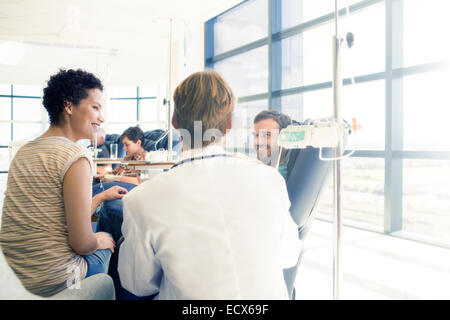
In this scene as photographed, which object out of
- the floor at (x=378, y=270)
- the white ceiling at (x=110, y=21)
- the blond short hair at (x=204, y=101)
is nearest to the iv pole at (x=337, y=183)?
the floor at (x=378, y=270)

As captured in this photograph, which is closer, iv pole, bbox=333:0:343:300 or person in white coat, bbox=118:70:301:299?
person in white coat, bbox=118:70:301:299

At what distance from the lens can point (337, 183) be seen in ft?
4.10

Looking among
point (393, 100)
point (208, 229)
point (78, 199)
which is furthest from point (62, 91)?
point (393, 100)

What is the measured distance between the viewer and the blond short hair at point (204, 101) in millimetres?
875

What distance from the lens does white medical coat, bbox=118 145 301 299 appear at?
29.3 inches

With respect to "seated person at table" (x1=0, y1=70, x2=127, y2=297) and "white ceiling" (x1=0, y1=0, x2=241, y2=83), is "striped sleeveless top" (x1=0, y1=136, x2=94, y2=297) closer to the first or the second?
"seated person at table" (x1=0, y1=70, x2=127, y2=297)

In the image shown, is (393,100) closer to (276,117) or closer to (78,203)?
(276,117)

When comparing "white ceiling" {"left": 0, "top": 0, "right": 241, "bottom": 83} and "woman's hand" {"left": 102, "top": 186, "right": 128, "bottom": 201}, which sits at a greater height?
"white ceiling" {"left": 0, "top": 0, "right": 241, "bottom": 83}

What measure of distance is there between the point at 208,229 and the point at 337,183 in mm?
677

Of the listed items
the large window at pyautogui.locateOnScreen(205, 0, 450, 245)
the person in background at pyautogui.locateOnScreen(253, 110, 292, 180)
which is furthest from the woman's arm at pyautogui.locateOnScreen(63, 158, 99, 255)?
the large window at pyautogui.locateOnScreen(205, 0, 450, 245)

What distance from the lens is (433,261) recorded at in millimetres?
2736

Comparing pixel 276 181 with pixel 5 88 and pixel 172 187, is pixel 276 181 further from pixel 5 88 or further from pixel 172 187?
pixel 5 88

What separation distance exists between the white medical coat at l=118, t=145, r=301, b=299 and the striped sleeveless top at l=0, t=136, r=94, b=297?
1.21 feet

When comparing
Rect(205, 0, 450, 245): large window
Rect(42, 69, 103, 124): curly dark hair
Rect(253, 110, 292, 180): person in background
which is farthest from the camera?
Rect(205, 0, 450, 245): large window
